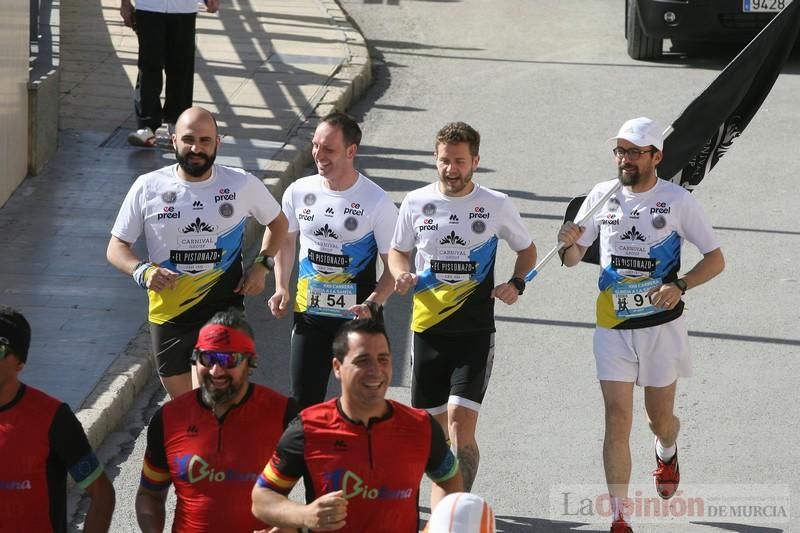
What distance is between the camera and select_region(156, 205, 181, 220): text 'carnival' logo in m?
7.93

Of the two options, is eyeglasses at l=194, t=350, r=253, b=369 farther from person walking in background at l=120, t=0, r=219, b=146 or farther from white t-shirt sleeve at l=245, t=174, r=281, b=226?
person walking in background at l=120, t=0, r=219, b=146

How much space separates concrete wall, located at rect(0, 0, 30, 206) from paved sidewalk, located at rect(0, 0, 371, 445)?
204mm

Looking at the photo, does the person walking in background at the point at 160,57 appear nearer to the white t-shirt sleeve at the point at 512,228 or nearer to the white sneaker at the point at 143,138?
the white sneaker at the point at 143,138

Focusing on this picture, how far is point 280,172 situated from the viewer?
533 inches

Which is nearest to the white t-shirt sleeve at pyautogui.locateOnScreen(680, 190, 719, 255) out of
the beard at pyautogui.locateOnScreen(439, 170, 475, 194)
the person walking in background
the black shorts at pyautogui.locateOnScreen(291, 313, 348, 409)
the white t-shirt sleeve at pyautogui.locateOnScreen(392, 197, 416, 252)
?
the beard at pyautogui.locateOnScreen(439, 170, 475, 194)

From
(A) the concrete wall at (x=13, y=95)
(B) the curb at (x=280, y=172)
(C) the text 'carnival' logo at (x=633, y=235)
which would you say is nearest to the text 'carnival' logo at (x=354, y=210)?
(C) the text 'carnival' logo at (x=633, y=235)

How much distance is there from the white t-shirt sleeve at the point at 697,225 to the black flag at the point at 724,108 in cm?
92

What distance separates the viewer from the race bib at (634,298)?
800 centimetres

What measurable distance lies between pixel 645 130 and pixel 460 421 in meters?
1.84

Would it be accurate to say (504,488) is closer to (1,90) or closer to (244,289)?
(244,289)

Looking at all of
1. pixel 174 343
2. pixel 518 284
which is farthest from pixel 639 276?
pixel 174 343

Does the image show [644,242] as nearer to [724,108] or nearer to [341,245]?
[724,108]

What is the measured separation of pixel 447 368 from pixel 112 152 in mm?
6984

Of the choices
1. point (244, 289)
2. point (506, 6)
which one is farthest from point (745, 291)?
point (506, 6)
